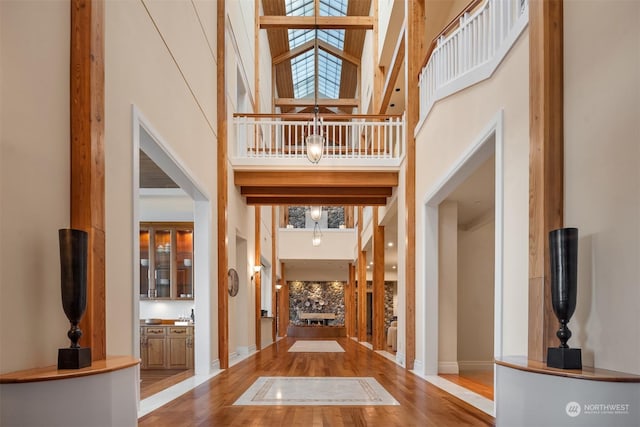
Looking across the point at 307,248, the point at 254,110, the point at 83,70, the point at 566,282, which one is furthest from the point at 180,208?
the point at 307,248

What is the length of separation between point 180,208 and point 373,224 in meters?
4.43

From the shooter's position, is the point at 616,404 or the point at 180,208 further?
the point at 180,208

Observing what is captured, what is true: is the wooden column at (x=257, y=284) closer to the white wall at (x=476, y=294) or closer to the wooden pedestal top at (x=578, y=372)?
the white wall at (x=476, y=294)

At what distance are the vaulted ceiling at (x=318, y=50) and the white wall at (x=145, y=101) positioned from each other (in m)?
5.94

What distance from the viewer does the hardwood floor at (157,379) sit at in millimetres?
5209

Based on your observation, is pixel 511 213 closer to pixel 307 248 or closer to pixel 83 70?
pixel 83 70

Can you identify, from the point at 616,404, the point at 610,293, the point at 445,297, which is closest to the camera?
the point at 616,404

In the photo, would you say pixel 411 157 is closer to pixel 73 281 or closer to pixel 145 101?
pixel 145 101

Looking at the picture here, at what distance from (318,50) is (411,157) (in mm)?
10325

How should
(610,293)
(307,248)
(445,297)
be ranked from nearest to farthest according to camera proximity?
(610,293) < (445,297) < (307,248)

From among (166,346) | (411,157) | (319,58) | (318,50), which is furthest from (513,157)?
(319,58)

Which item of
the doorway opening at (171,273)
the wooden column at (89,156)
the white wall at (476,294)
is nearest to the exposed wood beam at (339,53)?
the doorway opening at (171,273)

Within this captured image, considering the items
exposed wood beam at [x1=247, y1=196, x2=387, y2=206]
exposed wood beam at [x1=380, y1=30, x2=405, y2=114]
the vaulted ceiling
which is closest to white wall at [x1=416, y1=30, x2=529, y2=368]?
exposed wood beam at [x1=380, y1=30, x2=405, y2=114]

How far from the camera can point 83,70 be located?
292 cm
